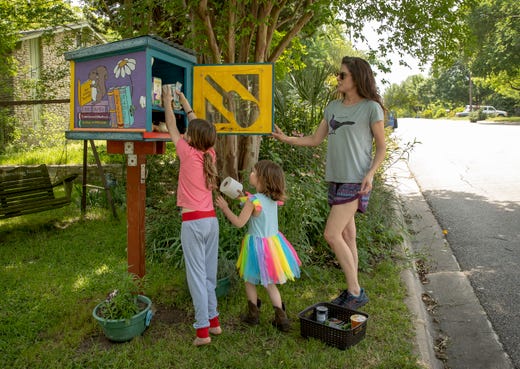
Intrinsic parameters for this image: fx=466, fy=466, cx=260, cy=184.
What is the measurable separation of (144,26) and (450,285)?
4857 mm

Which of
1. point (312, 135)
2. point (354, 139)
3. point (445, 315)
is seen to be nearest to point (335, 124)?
point (354, 139)

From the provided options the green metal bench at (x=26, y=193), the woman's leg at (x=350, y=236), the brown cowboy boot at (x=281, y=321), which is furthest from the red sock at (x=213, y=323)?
the green metal bench at (x=26, y=193)

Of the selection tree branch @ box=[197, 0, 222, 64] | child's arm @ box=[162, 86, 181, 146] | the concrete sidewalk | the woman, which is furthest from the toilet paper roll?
tree branch @ box=[197, 0, 222, 64]

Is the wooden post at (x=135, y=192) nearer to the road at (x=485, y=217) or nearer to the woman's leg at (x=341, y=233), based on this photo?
the woman's leg at (x=341, y=233)

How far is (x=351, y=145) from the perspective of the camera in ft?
11.6

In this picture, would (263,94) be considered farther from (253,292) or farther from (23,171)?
(23,171)

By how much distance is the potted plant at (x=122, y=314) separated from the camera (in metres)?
3.16

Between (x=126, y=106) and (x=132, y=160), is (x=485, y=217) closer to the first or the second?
(x=132, y=160)

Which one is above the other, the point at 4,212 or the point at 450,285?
the point at 4,212

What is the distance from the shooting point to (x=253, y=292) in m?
3.50

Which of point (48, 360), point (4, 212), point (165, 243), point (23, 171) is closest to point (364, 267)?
point (165, 243)

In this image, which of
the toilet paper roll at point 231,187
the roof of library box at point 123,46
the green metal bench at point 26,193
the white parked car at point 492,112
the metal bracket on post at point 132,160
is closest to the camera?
the roof of library box at point 123,46

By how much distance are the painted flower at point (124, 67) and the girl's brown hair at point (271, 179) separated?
1097 mm

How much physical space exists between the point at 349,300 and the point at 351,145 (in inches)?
49.7
